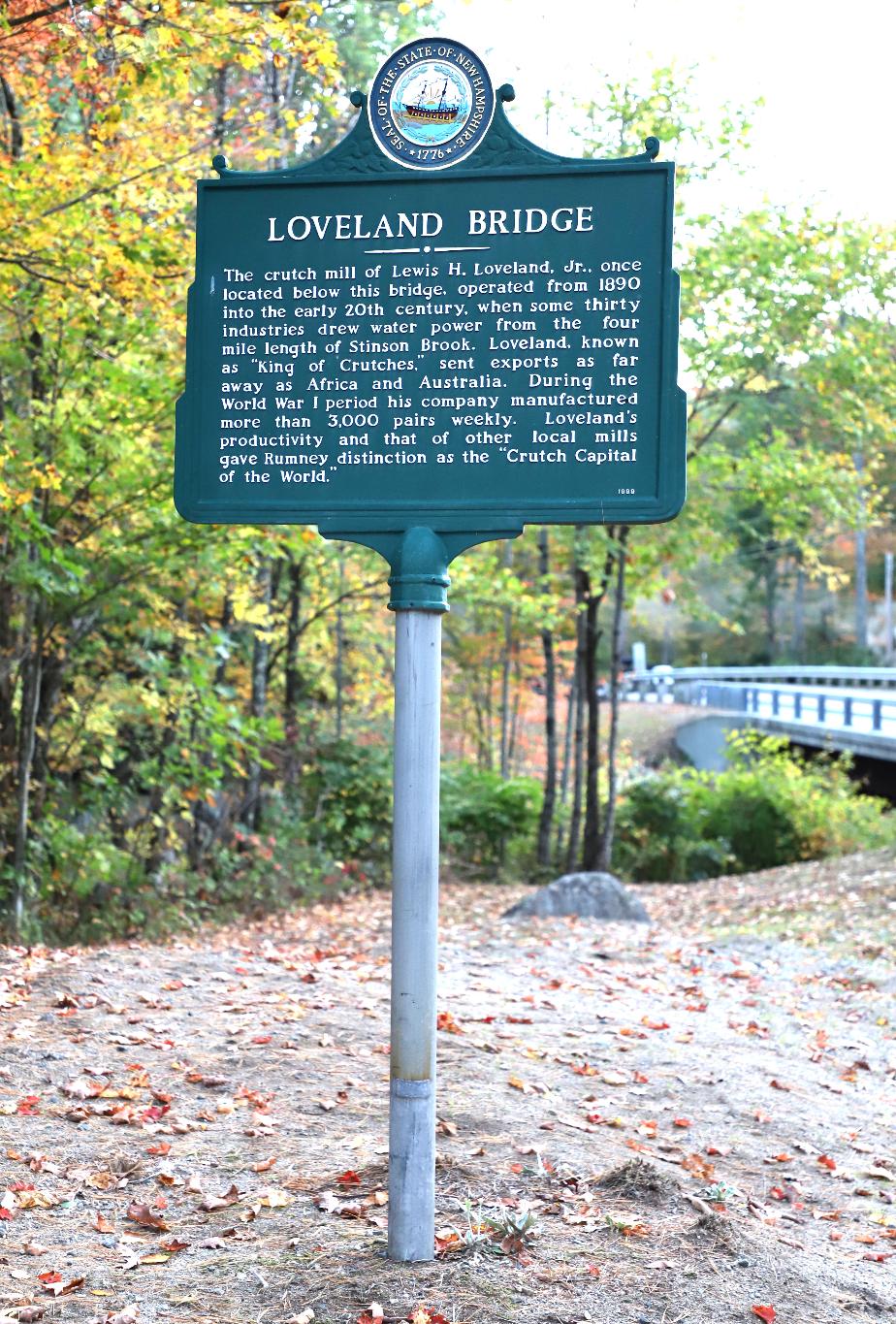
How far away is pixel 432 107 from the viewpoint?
Answer: 4.71 metres

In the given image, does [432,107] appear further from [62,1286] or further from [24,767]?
[24,767]

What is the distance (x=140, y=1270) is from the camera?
4.43 m

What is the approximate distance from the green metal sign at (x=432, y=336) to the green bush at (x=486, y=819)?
16.5 metres

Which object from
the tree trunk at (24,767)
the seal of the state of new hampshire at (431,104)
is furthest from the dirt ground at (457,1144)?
the seal of the state of new hampshire at (431,104)

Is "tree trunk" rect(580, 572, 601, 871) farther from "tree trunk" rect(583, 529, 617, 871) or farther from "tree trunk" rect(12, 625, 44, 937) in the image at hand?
"tree trunk" rect(12, 625, 44, 937)

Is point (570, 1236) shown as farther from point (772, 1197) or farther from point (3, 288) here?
point (3, 288)

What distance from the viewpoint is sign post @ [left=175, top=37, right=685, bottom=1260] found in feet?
15.1

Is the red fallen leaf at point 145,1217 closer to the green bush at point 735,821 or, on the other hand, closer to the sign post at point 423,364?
the sign post at point 423,364

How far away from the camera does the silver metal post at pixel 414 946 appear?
448 cm

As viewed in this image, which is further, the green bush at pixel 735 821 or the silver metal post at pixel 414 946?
the green bush at pixel 735 821

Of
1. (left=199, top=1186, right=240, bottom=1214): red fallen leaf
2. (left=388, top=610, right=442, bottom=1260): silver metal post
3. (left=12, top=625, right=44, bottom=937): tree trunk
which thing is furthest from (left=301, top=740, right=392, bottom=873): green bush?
(left=388, top=610, right=442, bottom=1260): silver metal post

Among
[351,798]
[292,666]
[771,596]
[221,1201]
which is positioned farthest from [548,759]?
[771,596]

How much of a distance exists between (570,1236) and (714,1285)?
1.76 feet

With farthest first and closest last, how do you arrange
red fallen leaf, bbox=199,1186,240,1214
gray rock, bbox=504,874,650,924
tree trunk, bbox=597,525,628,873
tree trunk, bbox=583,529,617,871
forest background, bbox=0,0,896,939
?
1. tree trunk, bbox=583,529,617,871
2. tree trunk, bbox=597,525,628,873
3. gray rock, bbox=504,874,650,924
4. forest background, bbox=0,0,896,939
5. red fallen leaf, bbox=199,1186,240,1214
